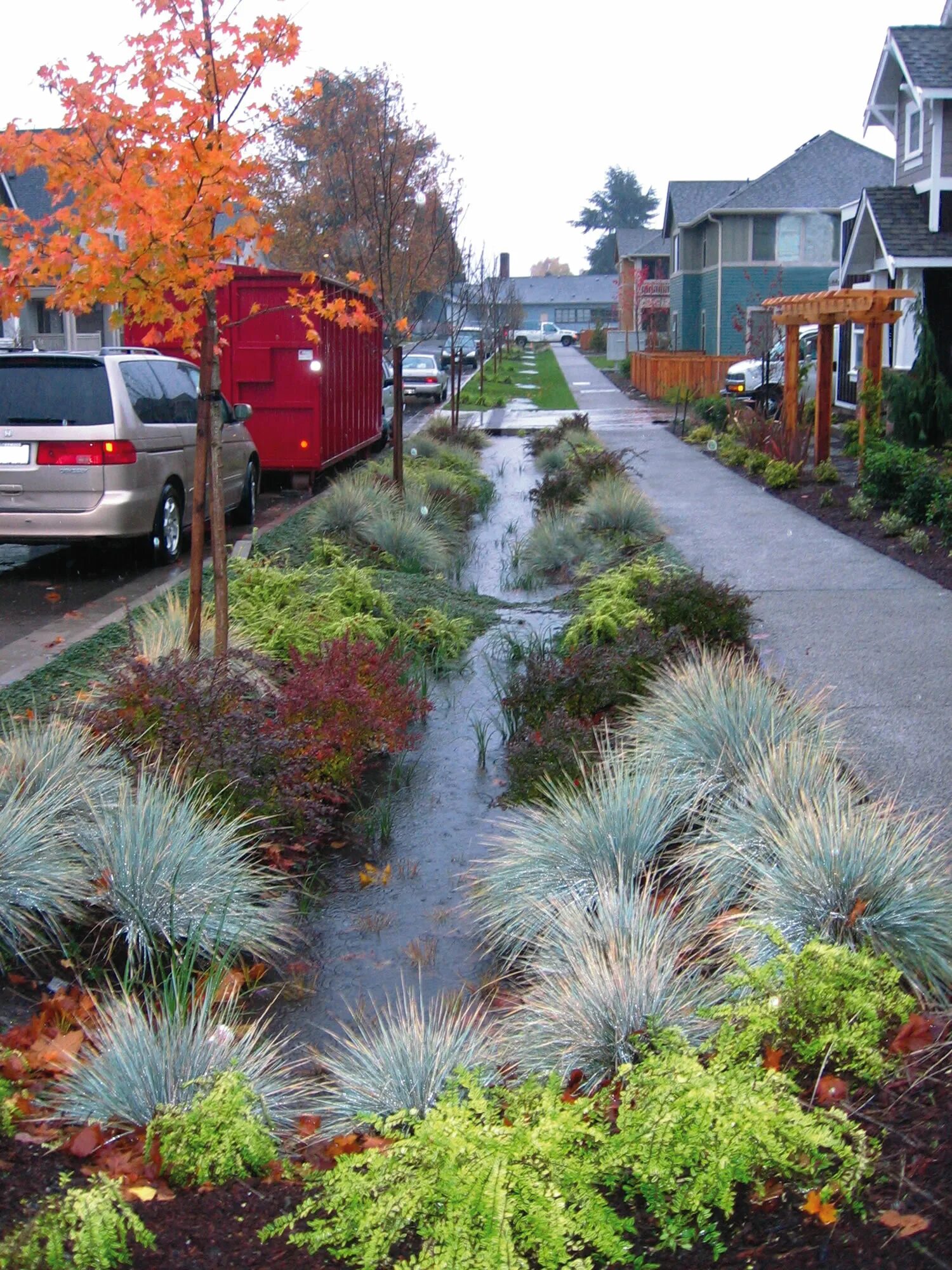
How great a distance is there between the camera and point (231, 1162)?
3150 mm

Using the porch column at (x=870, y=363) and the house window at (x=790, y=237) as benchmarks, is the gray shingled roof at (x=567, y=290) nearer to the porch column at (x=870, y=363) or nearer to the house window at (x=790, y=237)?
the house window at (x=790, y=237)

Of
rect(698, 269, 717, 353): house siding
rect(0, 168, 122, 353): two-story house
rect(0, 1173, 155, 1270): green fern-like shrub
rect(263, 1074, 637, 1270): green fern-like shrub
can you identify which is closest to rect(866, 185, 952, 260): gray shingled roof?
rect(0, 168, 122, 353): two-story house

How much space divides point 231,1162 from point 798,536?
1109 centimetres

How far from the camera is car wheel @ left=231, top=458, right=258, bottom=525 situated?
1425 cm

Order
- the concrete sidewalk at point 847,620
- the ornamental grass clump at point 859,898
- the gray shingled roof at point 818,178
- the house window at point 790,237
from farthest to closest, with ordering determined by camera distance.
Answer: the house window at point 790,237 < the gray shingled roof at point 818,178 < the concrete sidewalk at point 847,620 < the ornamental grass clump at point 859,898

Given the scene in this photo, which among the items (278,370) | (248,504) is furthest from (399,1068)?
(278,370)

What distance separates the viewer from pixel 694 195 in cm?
5681

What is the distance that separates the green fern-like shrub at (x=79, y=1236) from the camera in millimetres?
2740

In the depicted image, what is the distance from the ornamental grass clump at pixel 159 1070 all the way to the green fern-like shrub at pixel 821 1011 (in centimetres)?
120

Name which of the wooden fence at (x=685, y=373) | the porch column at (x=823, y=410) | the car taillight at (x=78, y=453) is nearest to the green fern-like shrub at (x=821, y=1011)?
the car taillight at (x=78, y=453)

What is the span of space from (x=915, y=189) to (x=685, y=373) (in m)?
14.5

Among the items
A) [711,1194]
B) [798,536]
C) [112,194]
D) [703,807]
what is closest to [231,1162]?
[711,1194]

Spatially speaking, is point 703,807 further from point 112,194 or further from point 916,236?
point 916,236

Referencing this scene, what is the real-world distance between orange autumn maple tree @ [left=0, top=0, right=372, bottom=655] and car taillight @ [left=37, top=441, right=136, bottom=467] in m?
4.37
